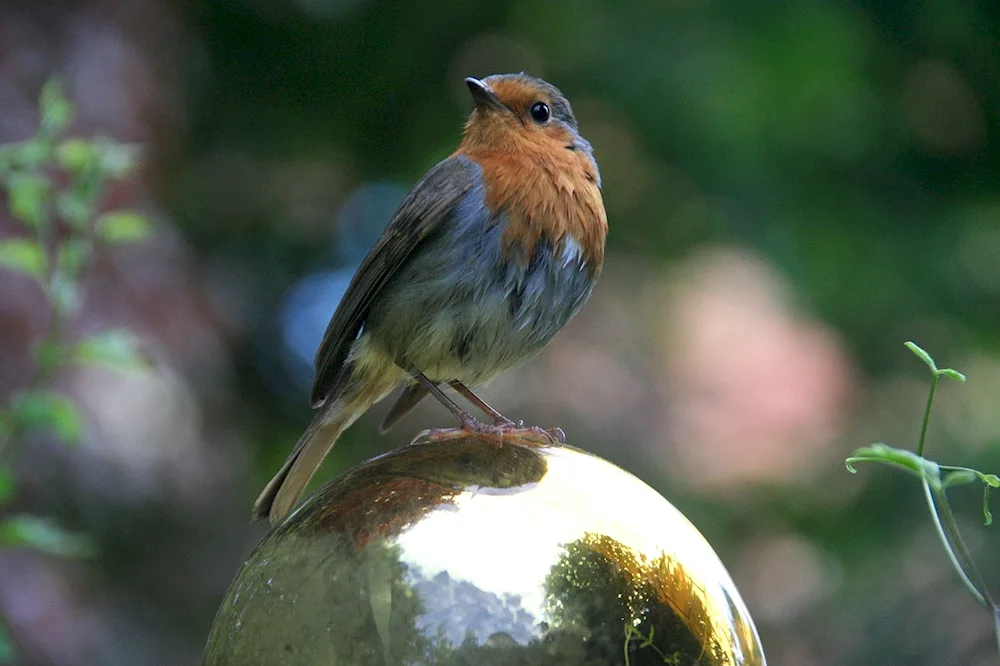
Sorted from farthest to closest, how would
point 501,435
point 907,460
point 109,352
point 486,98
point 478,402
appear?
1. point 486,98
2. point 478,402
3. point 109,352
4. point 501,435
5. point 907,460

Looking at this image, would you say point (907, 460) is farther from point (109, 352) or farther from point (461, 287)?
point (461, 287)

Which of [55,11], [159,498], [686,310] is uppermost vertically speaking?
[55,11]

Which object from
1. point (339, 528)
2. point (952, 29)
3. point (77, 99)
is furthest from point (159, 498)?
point (952, 29)

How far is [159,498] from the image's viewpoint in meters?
4.16

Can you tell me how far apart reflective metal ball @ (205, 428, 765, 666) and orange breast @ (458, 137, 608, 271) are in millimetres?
1125

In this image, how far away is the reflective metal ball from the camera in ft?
4.94

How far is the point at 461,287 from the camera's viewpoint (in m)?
2.81

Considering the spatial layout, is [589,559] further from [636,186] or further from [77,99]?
[636,186]

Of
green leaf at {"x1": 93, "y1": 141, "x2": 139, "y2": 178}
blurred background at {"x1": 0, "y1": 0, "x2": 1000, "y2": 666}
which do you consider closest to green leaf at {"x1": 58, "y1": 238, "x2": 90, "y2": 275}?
green leaf at {"x1": 93, "y1": 141, "x2": 139, "y2": 178}

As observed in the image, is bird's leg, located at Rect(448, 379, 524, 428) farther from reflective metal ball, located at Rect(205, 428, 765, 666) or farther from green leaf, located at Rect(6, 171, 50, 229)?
green leaf, located at Rect(6, 171, 50, 229)

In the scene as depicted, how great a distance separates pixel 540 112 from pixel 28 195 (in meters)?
1.49

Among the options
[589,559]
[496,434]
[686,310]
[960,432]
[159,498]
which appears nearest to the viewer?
[589,559]

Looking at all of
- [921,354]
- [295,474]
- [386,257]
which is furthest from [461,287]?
[921,354]

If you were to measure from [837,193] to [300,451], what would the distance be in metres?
2.91
